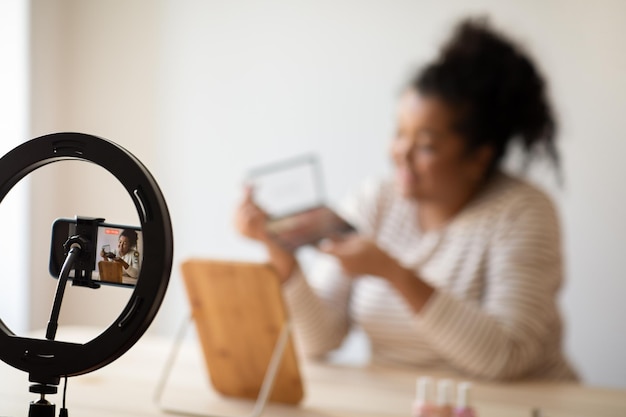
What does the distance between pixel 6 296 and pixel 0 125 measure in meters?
1.74

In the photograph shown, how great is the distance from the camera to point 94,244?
42 cm

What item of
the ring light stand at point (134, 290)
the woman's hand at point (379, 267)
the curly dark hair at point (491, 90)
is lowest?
the woman's hand at point (379, 267)

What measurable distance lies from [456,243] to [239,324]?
67 cm

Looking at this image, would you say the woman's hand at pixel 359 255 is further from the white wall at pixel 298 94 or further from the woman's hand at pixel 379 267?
the white wall at pixel 298 94

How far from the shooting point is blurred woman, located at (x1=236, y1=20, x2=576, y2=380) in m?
1.37

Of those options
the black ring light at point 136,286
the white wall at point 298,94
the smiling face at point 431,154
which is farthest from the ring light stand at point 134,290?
the white wall at point 298,94

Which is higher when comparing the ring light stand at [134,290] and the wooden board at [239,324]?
the ring light stand at [134,290]

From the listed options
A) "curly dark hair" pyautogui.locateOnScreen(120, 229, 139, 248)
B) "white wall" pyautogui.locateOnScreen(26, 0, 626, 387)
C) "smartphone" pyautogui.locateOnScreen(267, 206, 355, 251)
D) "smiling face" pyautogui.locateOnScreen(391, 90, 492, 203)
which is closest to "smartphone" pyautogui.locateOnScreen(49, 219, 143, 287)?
"curly dark hair" pyautogui.locateOnScreen(120, 229, 139, 248)

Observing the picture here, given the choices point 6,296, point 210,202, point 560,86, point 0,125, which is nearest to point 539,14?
point 560,86

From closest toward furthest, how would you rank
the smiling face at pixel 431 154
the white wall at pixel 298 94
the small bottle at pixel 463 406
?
1. the small bottle at pixel 463 406
2. the smiling face at pixel 431 154
3. the white wall at pixel 298 94

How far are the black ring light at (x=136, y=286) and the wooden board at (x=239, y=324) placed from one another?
56cm

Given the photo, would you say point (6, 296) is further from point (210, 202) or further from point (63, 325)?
point (210, 202)

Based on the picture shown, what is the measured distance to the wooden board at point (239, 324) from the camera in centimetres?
100

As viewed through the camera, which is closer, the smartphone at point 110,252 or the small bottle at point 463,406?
the smartphone at point 110,252
